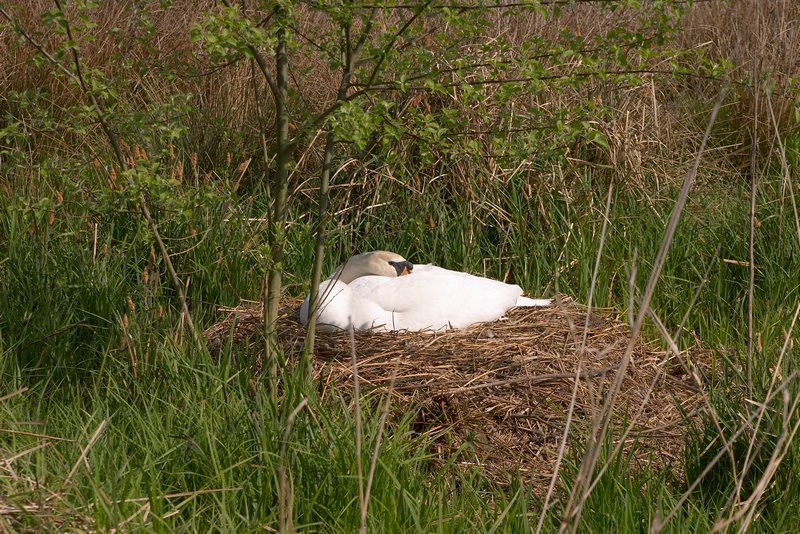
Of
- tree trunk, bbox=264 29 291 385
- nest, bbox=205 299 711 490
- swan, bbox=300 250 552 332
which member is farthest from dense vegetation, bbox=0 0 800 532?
swan, bbox=300 250 552 332

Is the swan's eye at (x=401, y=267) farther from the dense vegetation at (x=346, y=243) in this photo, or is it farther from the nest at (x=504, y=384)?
the nest at (x=504, y=384)

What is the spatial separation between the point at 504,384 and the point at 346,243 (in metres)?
2.12

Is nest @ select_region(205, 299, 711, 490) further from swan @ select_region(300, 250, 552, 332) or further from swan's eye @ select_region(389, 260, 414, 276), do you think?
swan's eye @ select_region(389, 260, 414, 276)

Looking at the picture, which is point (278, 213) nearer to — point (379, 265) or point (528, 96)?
point (379, 265)

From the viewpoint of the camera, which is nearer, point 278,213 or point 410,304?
point 278,213

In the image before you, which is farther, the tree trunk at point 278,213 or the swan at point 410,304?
the swan at point 410,304

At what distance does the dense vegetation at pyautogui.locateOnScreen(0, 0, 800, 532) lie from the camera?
2.99m

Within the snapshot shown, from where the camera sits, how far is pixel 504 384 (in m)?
3.84

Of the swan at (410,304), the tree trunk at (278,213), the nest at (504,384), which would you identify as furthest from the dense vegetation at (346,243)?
the swan at (410,304)

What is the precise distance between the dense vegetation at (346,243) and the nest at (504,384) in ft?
0.47

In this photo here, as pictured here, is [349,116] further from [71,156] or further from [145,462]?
[71,156]

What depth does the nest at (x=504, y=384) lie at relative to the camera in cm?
386

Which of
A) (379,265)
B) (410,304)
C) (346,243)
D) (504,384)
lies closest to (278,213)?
(410,304)

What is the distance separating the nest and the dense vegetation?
0.14 meters
